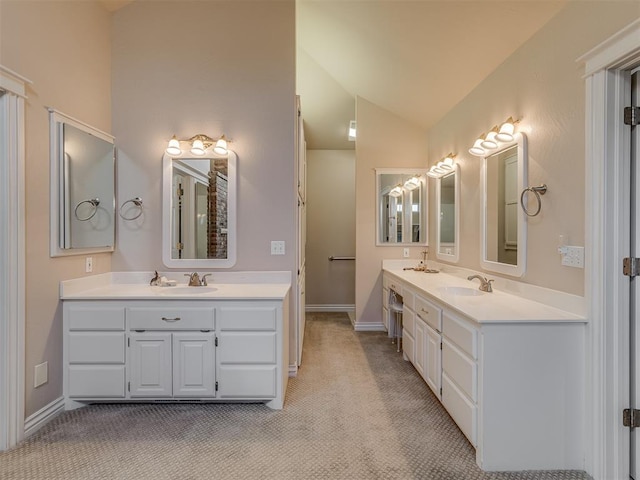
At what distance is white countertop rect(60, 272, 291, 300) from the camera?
224cm

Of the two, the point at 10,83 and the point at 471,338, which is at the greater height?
the point at 10,83

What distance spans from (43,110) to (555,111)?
3119mm

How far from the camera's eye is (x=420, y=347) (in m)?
2.60

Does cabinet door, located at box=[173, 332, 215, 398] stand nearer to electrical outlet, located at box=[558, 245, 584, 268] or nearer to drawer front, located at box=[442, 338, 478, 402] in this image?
drawer front, located at box=[442, 338, 478, 402]

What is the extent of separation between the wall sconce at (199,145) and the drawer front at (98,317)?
128 cm

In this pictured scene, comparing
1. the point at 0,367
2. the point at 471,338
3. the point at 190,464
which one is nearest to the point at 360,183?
the point at 471,338

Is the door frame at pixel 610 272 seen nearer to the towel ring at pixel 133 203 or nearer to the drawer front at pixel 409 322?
the drawer front at pixel 409 322

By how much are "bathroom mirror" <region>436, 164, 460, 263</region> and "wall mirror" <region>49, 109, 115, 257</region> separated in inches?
122

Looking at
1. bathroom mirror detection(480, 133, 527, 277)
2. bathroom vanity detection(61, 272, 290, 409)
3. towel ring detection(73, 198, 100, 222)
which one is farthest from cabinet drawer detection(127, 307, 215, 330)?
bathroom mirror detection(480, 133, 527, 277)

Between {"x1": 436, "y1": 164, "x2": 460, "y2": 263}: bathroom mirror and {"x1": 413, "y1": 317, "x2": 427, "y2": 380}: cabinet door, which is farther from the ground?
{"x1": 436, "y1": 164, "x2": 460, "y2": 263}: bathroom mirror

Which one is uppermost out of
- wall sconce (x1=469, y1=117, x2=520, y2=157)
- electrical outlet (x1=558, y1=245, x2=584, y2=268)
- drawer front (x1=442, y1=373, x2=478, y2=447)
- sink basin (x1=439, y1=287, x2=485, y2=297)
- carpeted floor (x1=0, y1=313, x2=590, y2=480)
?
wall sconce (x1=469, y1=117, x2=520, y2=157)

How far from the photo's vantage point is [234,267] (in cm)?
276

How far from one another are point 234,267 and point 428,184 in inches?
101

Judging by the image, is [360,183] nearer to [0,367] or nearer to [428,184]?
[428,184]
